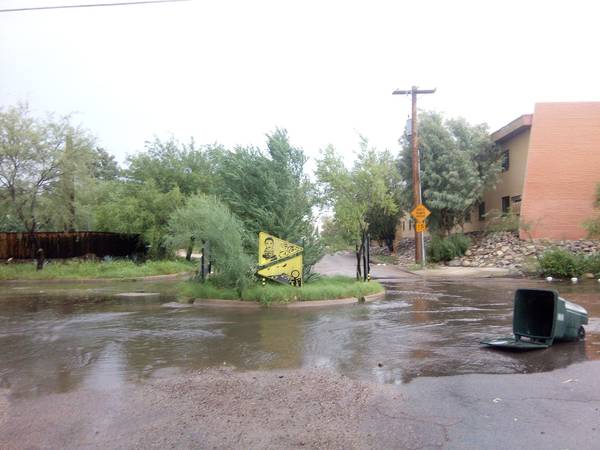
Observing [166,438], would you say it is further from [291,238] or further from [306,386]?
[291,238]

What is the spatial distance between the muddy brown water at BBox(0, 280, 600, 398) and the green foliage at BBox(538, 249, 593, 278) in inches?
208

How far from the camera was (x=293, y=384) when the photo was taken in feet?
20.0

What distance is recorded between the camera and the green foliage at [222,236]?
12922 mm

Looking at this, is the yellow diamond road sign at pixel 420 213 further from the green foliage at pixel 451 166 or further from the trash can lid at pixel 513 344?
the trash can lid at pixel 513 344

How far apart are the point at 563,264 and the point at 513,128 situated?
37.7ft

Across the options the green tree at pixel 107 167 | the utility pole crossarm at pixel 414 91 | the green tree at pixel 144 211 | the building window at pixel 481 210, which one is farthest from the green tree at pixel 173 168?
the green tree at pixel 107 167

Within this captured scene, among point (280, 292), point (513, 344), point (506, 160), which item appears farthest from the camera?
point (506, 160)

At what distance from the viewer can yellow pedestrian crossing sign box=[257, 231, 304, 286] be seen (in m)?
13.6

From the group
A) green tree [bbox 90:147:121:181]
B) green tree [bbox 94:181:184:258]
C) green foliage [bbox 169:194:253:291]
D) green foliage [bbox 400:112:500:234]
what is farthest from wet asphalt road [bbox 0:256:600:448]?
green tree [bbox 90:147:121:181]

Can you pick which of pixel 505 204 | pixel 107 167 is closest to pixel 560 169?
pixel 505 204

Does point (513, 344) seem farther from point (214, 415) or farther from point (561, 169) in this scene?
point (561, 169)

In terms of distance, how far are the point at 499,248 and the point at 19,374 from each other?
2560 cm

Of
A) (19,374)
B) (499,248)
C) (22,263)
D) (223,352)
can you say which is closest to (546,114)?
(499,248)

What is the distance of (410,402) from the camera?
534 cm
